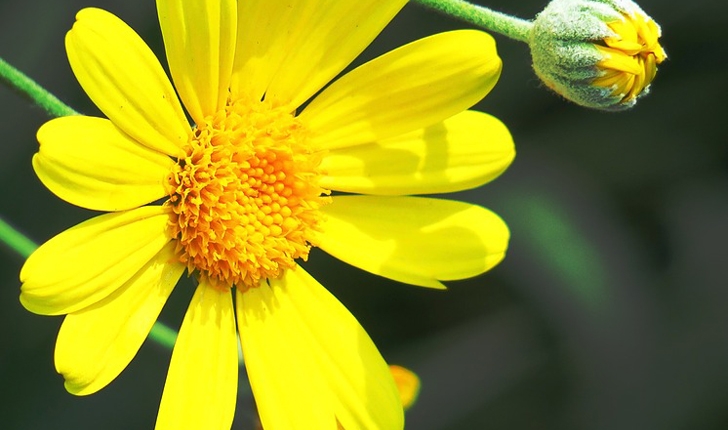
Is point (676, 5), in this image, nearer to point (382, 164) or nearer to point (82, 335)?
point (382, 164)

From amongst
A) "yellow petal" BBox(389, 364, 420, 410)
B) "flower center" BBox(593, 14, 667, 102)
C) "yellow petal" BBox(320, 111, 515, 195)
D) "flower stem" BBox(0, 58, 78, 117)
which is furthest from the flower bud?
"flower stem" BBox(0, 58, 78, 117)

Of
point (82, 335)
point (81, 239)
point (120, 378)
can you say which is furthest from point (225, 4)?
point (120, 378)

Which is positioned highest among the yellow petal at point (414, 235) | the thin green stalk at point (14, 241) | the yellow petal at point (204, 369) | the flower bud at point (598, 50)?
the flower bud at point (598, 50)

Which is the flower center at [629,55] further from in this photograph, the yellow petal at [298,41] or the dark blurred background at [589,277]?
the dark blurred background at [589,277]

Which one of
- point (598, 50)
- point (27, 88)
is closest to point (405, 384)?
→ point (598, 50)

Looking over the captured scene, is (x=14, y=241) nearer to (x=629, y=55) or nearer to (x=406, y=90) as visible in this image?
(x=406, y=90)

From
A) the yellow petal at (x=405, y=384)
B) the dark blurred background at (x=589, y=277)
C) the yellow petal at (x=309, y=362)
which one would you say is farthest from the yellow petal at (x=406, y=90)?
the dark blurred background at (x=589, y=277)
